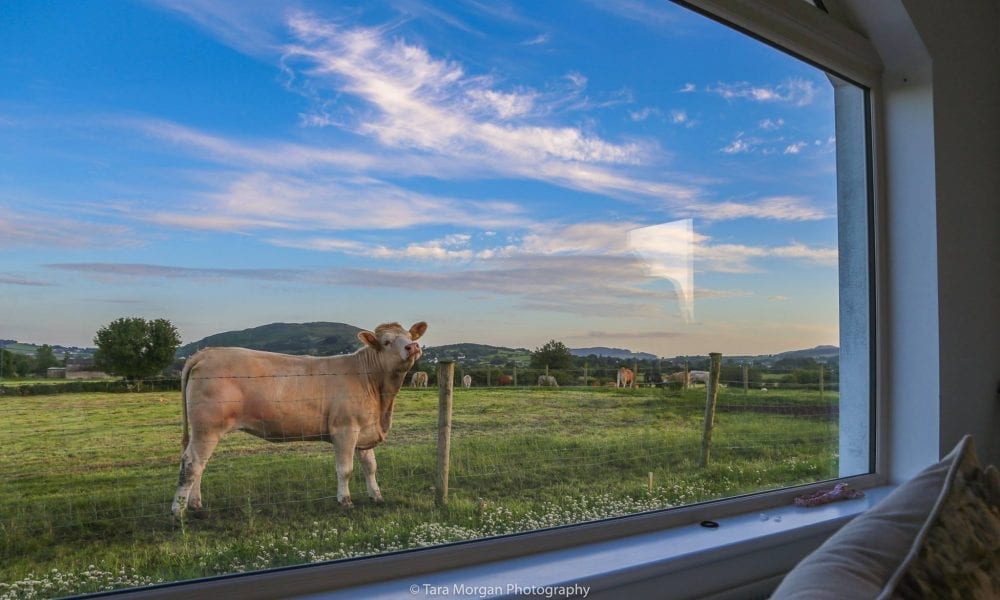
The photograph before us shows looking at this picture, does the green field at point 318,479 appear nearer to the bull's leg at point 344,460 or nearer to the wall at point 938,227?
the bull's leg at point 344,460

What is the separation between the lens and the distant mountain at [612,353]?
1541 millimetres

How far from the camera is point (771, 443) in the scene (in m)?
1.99

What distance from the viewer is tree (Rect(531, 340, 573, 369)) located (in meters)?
1.48

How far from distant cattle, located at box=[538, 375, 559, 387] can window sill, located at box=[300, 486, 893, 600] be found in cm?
38

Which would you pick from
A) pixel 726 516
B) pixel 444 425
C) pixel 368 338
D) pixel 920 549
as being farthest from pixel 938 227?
pixel 368 338

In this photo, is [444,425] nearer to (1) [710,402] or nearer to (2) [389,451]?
(2) [389,451]

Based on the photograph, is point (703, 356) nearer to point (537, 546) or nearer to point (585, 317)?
point (585, 317)

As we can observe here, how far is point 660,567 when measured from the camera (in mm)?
1354

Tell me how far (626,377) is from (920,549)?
2.89ft

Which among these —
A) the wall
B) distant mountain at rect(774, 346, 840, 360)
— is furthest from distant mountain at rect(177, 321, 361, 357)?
the wall

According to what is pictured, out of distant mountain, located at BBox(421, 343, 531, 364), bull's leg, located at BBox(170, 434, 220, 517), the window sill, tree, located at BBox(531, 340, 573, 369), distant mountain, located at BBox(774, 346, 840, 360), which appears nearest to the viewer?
bull's leg, located at BBox(170, 434, 220, 517)

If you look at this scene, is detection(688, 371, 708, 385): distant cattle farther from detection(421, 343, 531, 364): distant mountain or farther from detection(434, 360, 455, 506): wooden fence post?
detection(434, 360, 455, 506): wooden fence post

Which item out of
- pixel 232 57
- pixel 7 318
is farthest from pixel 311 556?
pixel 232 57

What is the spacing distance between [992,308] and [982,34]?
39.5 inches
